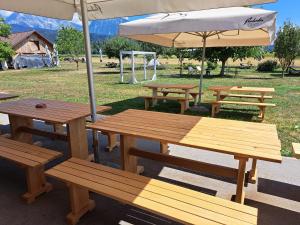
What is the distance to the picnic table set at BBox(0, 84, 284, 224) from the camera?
2.11 metres

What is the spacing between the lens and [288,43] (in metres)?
22.1

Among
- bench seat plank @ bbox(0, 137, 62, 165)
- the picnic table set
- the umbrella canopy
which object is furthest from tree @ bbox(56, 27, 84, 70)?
the picnic table set

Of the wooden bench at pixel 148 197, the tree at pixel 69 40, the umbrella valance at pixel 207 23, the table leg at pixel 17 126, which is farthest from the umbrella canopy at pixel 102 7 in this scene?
the tree at pixel 69 40

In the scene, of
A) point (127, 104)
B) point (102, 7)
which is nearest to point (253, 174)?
point (102, 7)

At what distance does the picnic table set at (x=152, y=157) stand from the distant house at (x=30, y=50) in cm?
3775

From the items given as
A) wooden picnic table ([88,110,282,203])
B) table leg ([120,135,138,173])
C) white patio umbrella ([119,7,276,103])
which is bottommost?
table leg ([120,135,138,173])

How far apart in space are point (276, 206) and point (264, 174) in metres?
0.78

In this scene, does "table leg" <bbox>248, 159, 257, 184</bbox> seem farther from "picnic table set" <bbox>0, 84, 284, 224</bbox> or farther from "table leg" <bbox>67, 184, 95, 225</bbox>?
"table leg" <bbox>67, 184, 95, 225</bbox>

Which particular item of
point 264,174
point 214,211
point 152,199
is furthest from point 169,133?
point 264,174

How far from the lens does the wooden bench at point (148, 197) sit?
199cm

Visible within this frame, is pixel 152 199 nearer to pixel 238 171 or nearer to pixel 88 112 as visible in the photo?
pixel 238 171

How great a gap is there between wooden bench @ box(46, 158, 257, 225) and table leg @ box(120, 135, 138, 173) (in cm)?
59

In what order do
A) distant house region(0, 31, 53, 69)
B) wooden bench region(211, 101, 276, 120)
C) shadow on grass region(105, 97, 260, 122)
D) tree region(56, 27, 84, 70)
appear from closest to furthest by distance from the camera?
wooden bench region(211, 101, 276, 120), shadow on grass region(105, 97, 260, 122), tree region(56, 27, 84, 70), distant house region(0, 31, 53, 69)

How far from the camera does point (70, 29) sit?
108 feet
